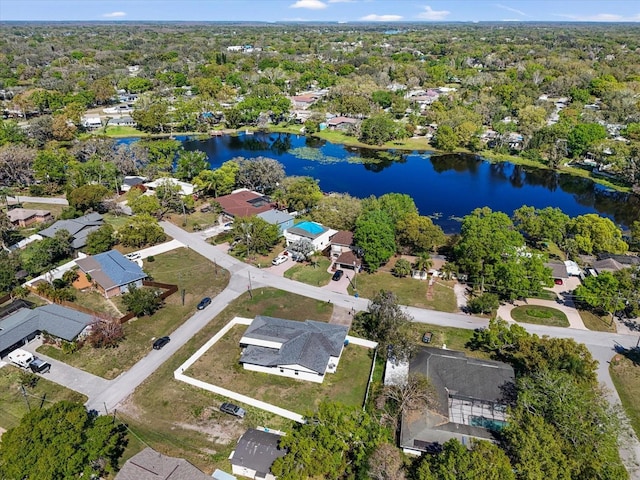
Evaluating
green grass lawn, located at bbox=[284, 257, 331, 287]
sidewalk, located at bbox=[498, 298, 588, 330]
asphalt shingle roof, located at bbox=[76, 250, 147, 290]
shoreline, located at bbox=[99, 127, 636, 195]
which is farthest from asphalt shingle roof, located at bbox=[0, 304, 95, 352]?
shoreline, located at bbox=[99, 127, 636, 195]

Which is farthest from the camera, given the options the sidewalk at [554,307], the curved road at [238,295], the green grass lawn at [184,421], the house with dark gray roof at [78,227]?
the house with dark gray roof at [78,227]

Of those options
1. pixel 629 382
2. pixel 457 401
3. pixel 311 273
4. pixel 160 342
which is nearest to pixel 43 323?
pixel 160 342

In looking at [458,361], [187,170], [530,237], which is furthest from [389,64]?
[458,361]

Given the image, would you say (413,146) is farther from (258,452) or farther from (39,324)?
(258,452)

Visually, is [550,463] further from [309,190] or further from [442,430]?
[309,190]

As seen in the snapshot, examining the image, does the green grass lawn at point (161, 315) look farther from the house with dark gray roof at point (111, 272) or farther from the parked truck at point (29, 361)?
the house with dark gray roof at point (111, 272)

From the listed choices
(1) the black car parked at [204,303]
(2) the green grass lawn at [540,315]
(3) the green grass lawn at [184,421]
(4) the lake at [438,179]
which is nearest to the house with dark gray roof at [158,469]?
(3) the green grass lawn at [184,421]
